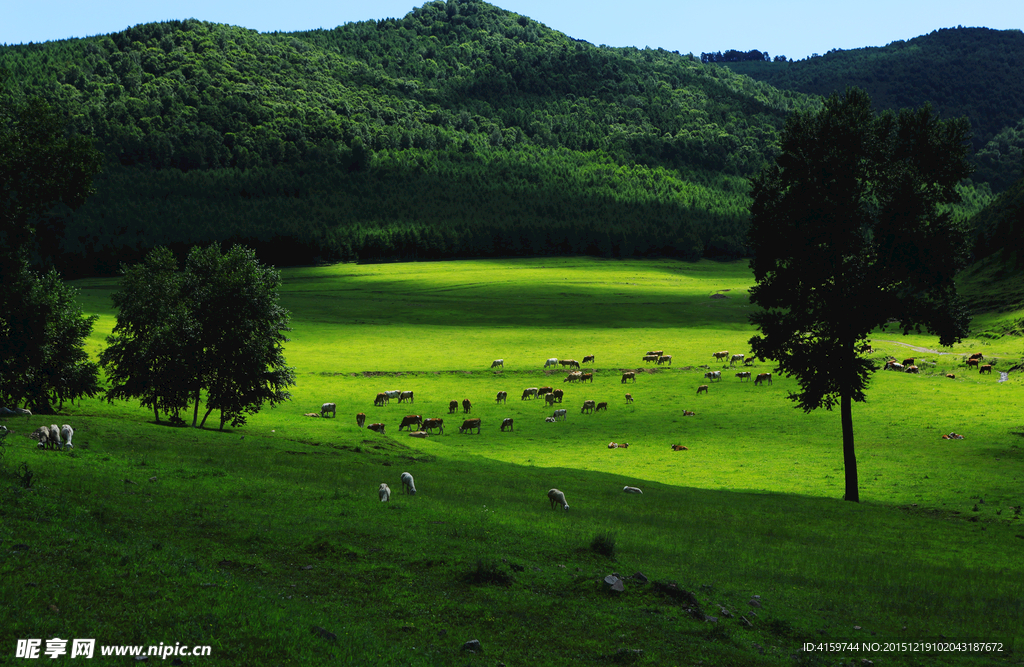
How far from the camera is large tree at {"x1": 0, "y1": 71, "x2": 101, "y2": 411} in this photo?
111 ft

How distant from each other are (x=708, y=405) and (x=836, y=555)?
39868 mm

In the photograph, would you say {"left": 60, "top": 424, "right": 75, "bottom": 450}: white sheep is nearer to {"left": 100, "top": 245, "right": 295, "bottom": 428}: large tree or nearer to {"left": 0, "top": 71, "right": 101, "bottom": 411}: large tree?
{"left": 0, "top": 71, "right": 101, "bottom": 411}: large tree

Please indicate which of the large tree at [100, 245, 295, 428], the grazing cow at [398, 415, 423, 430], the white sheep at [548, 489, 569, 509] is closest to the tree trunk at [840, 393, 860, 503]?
the white sheep at [548, 489, 569, 509]

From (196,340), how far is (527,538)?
3083cm

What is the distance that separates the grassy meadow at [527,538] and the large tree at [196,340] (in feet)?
8.98

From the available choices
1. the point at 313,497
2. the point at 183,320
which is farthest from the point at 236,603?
the point at 183,320

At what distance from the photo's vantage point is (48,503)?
1709 centimetres

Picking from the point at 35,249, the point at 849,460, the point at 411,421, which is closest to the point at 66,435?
the point at 35,249

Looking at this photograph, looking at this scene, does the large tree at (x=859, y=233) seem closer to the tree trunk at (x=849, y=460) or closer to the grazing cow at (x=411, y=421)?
the tree trunk at (x=849, y=460)

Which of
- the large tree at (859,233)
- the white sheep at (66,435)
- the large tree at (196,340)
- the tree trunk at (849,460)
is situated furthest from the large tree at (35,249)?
the tree trunk at (849,460)

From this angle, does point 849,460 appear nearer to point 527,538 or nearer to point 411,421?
point 527,538

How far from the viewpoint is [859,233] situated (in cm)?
3325

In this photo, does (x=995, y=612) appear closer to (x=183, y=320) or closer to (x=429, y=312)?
(x=183, y=320)

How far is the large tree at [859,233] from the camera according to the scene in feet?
105
